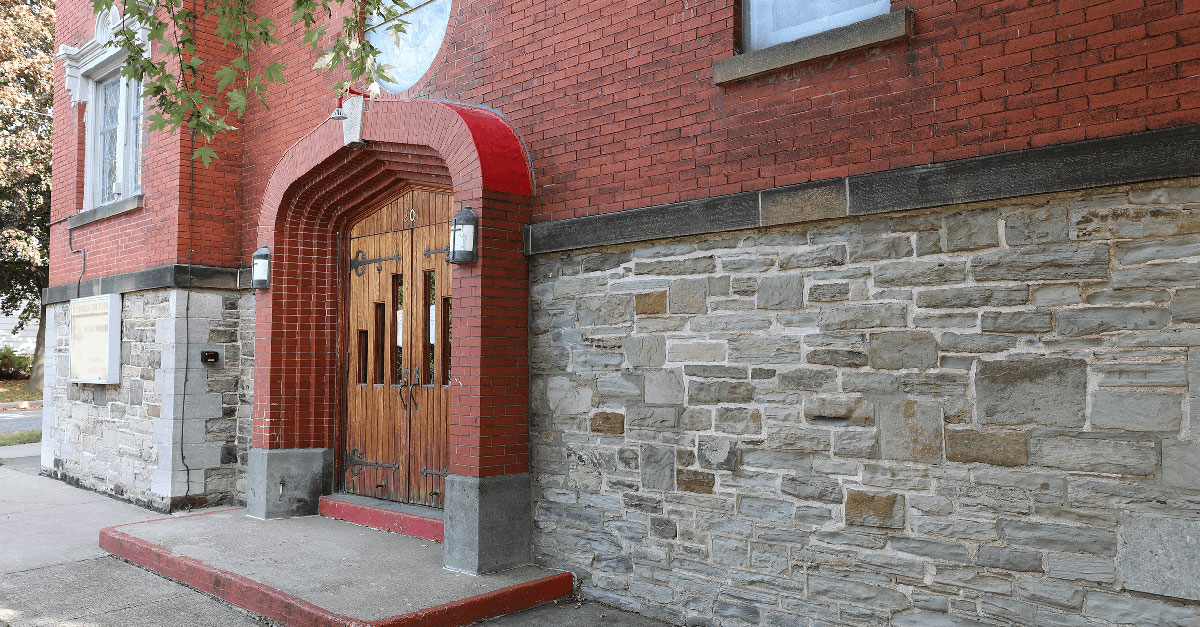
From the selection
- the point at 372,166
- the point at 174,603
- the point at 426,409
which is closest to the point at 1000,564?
the point at 426,409

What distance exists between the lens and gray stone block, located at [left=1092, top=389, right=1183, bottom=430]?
3.48m

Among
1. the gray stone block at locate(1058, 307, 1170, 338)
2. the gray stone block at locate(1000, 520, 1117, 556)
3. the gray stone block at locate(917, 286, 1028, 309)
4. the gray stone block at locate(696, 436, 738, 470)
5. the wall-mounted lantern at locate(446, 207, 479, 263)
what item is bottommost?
the gray stone block at locate(1000, 520, 1117, 556)

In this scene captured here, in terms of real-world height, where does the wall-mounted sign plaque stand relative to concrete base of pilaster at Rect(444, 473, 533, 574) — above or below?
above

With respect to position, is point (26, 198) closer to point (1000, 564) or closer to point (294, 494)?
point (294, 494)

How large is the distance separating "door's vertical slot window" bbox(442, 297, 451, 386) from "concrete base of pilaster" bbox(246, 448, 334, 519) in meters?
1.88

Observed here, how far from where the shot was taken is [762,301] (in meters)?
4.81

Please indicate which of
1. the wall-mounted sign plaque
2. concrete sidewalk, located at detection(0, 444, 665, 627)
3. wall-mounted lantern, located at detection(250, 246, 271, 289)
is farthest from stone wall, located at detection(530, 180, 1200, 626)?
the wall-mounted sign plaque

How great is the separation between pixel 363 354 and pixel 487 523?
3.09 meters

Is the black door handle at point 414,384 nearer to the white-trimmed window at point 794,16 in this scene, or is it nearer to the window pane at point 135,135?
the white-trimmed window at point 794,16

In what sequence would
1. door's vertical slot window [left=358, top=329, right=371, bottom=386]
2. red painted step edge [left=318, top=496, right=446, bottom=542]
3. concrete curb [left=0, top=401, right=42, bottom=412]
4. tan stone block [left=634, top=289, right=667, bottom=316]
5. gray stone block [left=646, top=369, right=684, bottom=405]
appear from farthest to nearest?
1. concrete curb [left=0, top=401, right=42, bottom=412]
2. door's vertical slot window [left=358, top=329, right=371, bottom=386]
3. red painted step edge [left=318, top=496, right=446, bottom=542]
4. tan stone block [left=634, top=289, right=667, bottom=316]
5. gray stone block [left=646, top=369, right=684, bottom=405]

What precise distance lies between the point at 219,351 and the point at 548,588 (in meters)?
5.38

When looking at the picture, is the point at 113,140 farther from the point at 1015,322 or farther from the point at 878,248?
the point at 1015,322

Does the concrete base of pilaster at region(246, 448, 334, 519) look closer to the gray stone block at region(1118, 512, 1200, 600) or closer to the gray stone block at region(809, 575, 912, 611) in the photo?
the gray stone block at region(809, 575, 912, 611)

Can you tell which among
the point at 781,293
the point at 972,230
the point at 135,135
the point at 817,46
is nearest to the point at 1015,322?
the point at 972,230
